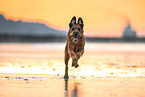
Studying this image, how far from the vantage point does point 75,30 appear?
706 inches

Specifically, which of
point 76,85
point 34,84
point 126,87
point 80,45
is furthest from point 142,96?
point 80,45

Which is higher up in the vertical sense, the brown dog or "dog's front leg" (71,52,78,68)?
the brown dog

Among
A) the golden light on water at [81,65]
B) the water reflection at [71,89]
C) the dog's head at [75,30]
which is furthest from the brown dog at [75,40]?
the water reflection at [71,89]

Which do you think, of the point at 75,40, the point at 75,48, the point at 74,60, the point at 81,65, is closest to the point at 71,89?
the point at 74,60

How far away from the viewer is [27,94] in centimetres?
1230

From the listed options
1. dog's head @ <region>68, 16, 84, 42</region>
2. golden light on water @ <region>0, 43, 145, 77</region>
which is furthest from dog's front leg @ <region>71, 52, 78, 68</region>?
golden light on water @ <region>0, 43, 145, 77</region>

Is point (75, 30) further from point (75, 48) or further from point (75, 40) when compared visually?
point (75, 48)

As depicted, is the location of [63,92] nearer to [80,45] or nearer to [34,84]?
[34,84]

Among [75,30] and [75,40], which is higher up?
[75,30]

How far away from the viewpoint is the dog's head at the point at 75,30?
1786cm

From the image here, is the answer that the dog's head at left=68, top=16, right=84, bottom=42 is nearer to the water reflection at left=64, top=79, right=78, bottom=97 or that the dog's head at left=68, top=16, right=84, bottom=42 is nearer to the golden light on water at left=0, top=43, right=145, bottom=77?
the golden light on water at left=0, top=43, right=145, bottom=77

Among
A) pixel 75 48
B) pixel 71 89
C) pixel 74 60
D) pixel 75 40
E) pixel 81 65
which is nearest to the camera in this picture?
pixel 71 89

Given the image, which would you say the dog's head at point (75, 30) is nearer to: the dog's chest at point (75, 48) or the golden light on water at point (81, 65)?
the dog's chest at point (75, 48)

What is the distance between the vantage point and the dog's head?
703 inches
